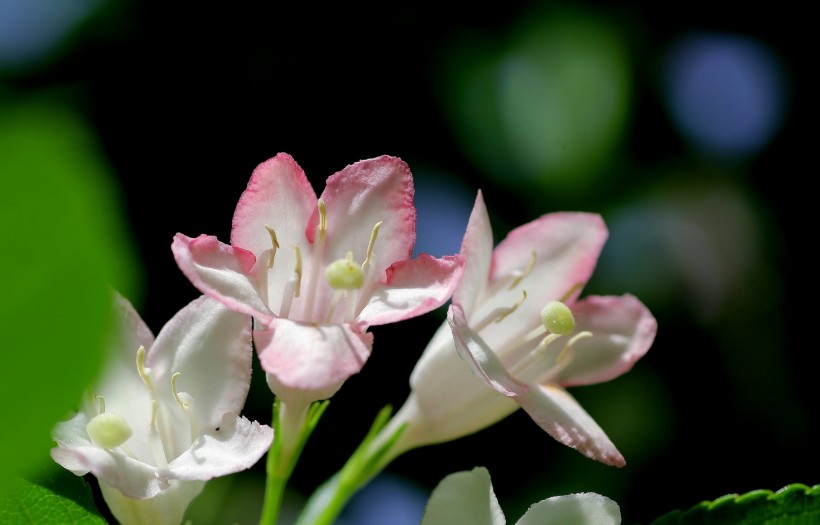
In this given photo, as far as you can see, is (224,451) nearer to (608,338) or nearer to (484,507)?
(484,507)

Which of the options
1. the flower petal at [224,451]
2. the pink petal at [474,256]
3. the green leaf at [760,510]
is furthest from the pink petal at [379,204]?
the green leaf at [760,510]

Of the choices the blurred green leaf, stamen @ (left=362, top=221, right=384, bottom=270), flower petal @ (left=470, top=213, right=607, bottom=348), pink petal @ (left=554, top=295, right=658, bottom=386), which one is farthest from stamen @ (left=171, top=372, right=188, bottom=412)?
the blurred green leaf

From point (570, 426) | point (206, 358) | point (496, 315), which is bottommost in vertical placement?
point (570, 426)

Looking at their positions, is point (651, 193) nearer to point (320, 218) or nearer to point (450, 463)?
point (450, 463)

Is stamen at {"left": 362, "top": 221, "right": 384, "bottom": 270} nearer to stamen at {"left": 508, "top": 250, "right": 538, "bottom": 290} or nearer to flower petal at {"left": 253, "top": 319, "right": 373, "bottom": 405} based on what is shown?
flower petal at {"left": 253, "top": 319, "right": 373, "bottom": 405}

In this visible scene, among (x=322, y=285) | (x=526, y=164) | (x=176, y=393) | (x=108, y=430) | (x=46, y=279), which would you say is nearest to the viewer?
(x=46, y=279)

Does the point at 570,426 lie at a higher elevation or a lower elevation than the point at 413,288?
lower

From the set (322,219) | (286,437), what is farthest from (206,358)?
(322,219)
